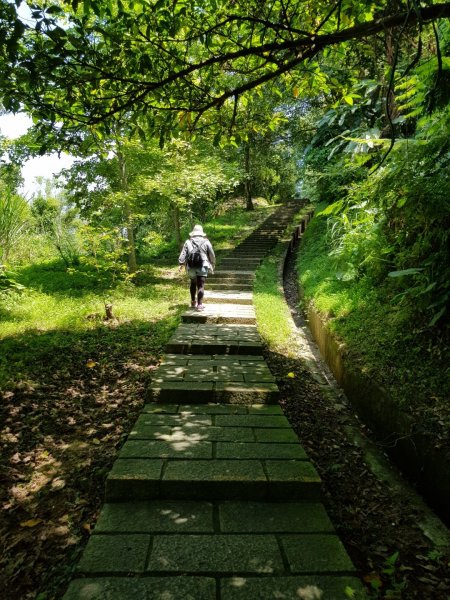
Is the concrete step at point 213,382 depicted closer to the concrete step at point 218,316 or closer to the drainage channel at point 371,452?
the drainage channel at point 371,452

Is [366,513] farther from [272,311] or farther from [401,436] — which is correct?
[272,311]

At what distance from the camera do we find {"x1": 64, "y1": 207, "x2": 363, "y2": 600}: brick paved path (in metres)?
1.78

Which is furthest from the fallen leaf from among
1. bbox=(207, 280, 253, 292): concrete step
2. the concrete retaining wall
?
bbox=(207, 280, 253, 292): concrete step

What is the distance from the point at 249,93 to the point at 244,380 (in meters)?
3.47

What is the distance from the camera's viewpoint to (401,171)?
4516 millimetres

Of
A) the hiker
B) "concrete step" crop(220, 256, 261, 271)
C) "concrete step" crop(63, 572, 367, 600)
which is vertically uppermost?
the hiker

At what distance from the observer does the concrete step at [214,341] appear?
17.3 feet

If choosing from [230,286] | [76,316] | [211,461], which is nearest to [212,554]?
[211,461]

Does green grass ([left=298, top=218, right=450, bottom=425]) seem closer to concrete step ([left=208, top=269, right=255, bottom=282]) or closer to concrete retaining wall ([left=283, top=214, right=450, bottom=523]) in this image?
concrete retaining wall ([left=283, top=214, right=450, bottom=523])

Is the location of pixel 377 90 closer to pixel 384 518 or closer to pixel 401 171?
pixel 401 171

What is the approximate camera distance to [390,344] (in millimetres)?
4488

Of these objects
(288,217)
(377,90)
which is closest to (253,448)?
(377,90)

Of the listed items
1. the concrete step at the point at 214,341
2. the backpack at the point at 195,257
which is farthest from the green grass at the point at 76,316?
the backpack at the point at 195,257

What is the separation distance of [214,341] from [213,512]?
3.24 m
